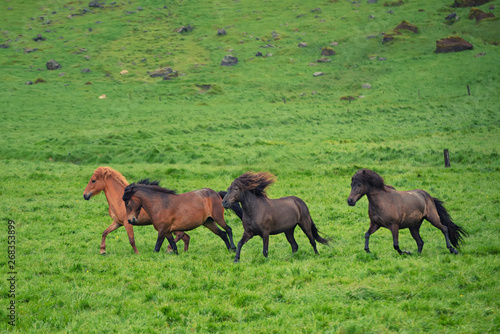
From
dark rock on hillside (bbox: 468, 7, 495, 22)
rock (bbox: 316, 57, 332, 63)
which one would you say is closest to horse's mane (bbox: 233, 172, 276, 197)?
rock (bbox: 316, 57, 332, 63)

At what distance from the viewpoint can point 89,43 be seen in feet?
304

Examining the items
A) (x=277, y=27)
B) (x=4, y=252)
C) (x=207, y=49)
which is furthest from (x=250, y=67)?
(x=4, y=252)

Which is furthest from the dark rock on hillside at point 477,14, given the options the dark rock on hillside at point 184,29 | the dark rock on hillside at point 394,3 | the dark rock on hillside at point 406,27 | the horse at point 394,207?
the horse at point 394,207

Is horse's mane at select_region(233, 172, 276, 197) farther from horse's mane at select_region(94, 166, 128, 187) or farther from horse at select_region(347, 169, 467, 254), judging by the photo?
horse's mane at select_region(94, 166, 128, 187)

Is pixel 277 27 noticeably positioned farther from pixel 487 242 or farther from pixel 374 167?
pixel 487 242

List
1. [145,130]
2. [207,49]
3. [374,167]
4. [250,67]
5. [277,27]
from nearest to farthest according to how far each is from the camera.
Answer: [374,167] < [145,130] < [250,67] < [207,49] < [277,27]

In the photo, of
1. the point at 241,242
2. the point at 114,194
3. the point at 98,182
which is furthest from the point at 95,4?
the point at 241,242

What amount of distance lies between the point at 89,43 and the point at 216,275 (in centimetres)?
9343

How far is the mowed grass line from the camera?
780 centimetres

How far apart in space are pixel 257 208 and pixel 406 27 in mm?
80232

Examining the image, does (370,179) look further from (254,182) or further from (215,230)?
(215,230)

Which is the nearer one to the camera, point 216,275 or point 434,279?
point 434,279

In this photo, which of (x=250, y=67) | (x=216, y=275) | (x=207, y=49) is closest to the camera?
(x=216, y=275)

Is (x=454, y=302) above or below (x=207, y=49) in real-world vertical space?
above
